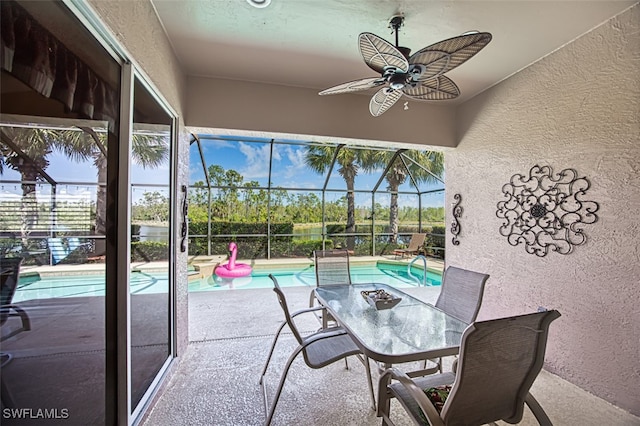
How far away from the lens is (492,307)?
299cm

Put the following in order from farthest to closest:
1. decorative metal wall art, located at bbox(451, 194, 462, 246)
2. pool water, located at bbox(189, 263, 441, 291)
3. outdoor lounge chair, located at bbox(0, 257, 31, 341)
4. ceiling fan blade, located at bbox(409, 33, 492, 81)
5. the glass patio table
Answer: pool water, located at bbox(189, 263, 441, 291) < decorative metal wall art, located at bbox(451, 194, 462, 246) < the glass patio table < ceiling fan blade, located at bbox(409, 33, 492, 81) < outdoor lounge chair, located at bbox(0, 257, 31, 341)

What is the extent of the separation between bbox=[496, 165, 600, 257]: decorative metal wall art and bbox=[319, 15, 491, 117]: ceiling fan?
4.21ft

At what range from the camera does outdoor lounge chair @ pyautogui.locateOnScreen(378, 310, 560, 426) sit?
1131 mm

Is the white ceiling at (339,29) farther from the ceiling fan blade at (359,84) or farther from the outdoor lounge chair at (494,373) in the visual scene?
the outdoor lounge chair at (494,373)

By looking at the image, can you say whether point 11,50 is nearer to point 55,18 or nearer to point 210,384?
point 55,18

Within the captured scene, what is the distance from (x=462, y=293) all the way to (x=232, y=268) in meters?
5.76

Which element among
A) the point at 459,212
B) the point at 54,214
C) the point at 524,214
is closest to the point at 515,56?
the point at 524,214

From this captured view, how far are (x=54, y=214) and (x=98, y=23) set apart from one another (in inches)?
37.5

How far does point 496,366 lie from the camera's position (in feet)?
3.91

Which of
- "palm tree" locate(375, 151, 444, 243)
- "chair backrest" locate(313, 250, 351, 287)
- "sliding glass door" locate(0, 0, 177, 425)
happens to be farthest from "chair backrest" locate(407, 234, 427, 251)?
"sliding glass door" locate(0, 0, 177, 425)

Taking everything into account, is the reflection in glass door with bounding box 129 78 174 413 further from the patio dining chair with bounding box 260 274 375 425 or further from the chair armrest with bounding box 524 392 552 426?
the chair armrest with bounding box 524 392 552 426

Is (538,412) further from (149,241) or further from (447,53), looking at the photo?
(149,241)

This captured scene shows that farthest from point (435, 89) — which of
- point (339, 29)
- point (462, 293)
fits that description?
point (462, 293)

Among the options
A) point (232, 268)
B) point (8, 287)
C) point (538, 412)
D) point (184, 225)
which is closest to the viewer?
point (8, 287)
